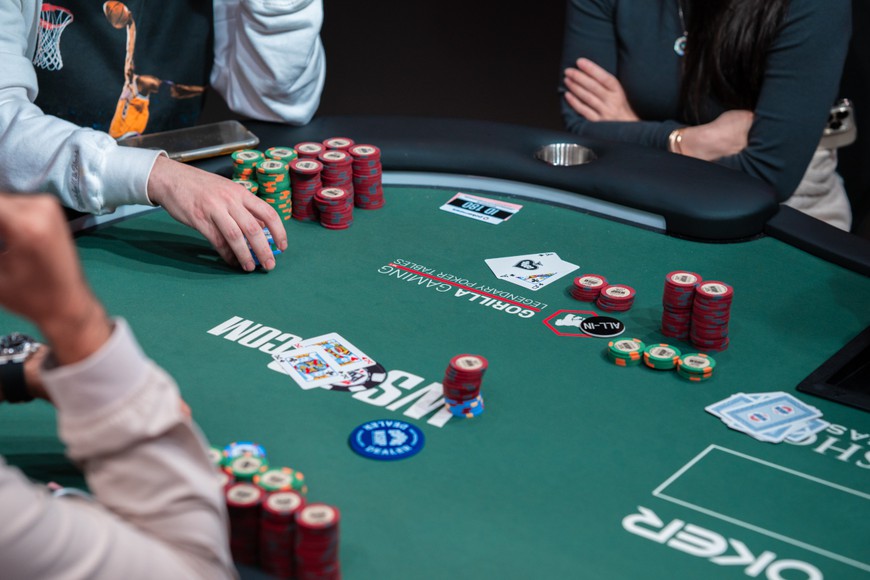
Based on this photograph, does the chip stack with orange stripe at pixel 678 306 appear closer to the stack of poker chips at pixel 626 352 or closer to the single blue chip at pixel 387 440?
the stack of poker chips at pixel 626 352

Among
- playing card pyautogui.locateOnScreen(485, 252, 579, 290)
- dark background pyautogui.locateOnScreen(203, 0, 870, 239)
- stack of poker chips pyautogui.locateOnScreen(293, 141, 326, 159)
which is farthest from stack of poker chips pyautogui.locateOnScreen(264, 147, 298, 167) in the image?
dark background pyautogui.locateOnScreen(203, 0, 870, 239)

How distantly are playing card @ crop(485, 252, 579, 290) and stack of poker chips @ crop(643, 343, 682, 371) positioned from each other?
332 mm

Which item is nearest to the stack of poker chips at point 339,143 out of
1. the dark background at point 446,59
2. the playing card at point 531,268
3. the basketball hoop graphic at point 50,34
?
the playing card at point 531,268

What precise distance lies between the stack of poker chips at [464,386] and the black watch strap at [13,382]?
60 centimetres

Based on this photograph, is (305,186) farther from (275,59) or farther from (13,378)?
(13,378)

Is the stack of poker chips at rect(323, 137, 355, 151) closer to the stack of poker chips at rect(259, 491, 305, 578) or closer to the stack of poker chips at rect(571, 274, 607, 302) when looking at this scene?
the stack of poker chips at rect(571, 274, 607, 302)

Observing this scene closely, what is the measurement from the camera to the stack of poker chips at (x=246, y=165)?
2338 mm

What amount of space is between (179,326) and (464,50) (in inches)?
131

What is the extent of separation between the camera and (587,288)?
1987mm

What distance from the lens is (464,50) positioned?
490 cm

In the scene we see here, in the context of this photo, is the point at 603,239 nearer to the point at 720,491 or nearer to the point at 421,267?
the point at 421,267

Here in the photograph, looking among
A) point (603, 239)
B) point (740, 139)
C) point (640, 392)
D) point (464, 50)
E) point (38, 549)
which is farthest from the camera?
point (464, 50)

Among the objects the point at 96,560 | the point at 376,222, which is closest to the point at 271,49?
the point at 376,222

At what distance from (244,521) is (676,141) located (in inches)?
81.0
